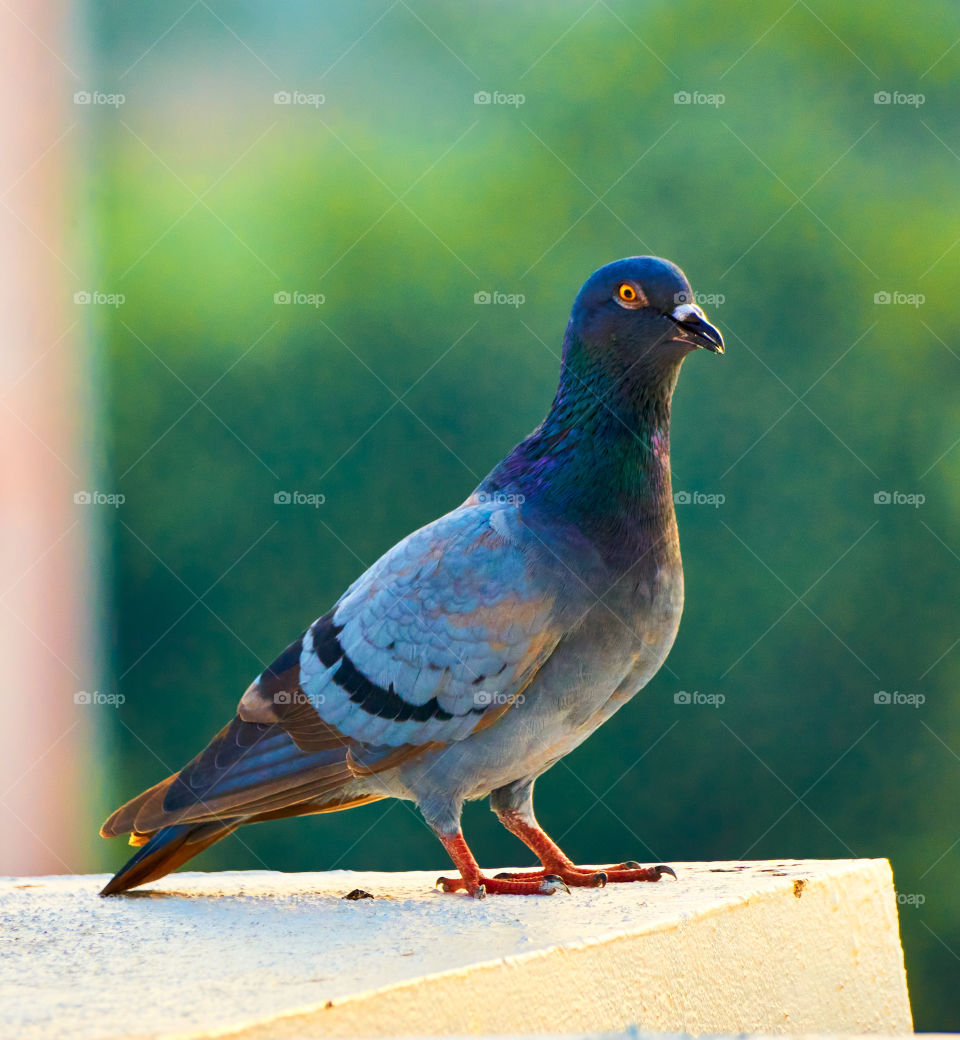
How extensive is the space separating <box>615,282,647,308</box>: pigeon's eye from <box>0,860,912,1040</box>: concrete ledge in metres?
1.33

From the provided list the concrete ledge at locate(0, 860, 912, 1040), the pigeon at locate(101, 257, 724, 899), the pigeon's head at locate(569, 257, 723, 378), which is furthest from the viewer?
the pigeon's head at locate(569, 257, 723, 378)

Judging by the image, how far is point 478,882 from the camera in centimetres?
262

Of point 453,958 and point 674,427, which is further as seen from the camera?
point 674,427

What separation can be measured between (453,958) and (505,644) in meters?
0.76

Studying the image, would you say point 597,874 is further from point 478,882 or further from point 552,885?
point 478,882

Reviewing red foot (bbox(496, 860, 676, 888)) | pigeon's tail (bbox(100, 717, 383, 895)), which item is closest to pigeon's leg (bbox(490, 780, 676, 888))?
red foot (bbox(496, 860, 676, 888))

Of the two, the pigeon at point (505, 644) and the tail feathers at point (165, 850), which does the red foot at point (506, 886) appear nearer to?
the pigeon at point (505, 644)

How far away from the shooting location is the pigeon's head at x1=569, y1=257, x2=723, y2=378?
272cm

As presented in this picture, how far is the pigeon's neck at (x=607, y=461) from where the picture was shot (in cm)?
268

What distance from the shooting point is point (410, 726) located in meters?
2.62

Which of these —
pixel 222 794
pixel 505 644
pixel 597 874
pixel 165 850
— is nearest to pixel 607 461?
pixel 505 644

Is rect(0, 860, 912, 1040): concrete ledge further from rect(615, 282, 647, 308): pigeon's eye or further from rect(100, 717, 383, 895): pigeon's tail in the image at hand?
rect(615, 282, 647, 308): pigeon's eye

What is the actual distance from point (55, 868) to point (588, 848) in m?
2.54

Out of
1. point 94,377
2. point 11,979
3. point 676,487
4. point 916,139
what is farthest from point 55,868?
point 916,139
